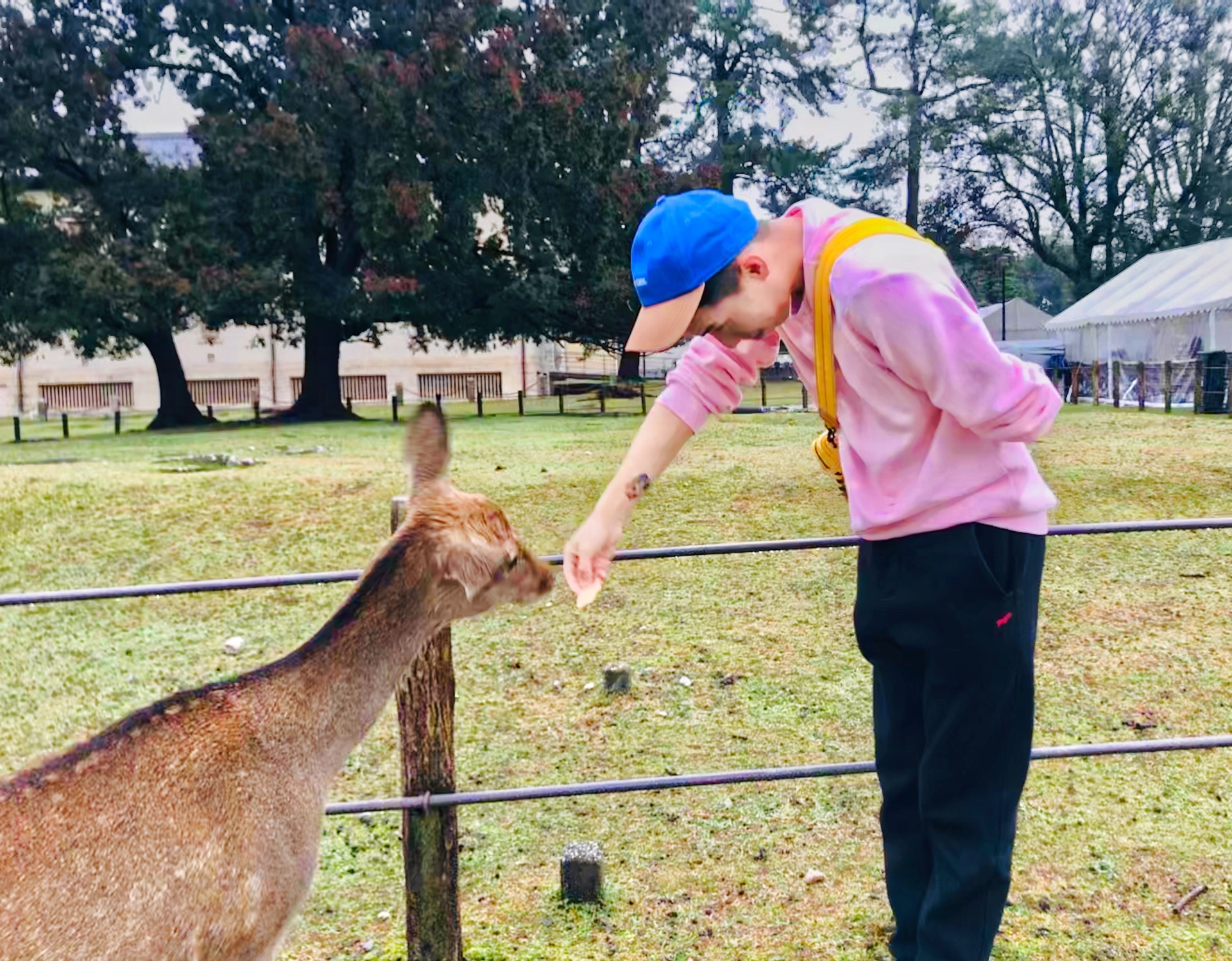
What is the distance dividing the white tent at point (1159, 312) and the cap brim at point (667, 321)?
22697 mm

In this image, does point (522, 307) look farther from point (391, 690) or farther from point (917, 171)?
point (391, 690)

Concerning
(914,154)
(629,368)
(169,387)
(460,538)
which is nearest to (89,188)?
(169,387)

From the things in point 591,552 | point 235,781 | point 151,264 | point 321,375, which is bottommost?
point 235,781

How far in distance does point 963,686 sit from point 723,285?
0.80 metres

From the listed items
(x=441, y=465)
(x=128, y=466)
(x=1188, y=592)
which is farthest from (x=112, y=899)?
(x=128, y=466)

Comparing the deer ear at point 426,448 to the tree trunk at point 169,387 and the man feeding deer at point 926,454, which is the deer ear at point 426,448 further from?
the tree trunk at point 169,387

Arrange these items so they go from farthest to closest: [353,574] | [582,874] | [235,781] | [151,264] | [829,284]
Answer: [151,264] → [582,874] → [353,574] → [235,781] → [829,284]

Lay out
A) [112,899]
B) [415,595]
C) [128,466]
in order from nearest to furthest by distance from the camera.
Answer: [112,899] < [415,595] < [128,466]

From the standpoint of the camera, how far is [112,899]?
207 centimetres

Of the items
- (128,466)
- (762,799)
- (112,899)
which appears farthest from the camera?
(128,466)

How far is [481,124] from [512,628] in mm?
19323

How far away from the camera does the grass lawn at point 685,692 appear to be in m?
3.76

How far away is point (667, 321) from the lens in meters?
2.05

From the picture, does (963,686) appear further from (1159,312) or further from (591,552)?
(1159,312)
